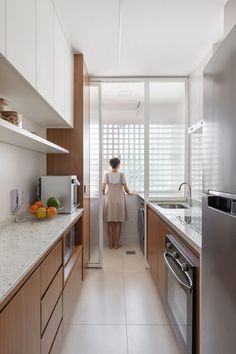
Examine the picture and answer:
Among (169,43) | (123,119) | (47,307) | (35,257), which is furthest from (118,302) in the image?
(123,119)

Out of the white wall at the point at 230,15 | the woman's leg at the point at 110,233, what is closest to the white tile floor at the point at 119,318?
the woman's leg at the point at 110,233

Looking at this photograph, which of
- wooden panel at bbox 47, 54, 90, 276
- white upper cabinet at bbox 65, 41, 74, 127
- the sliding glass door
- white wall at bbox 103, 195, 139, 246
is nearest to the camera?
white upper cabinet at bbox 65, 41, 74, 127

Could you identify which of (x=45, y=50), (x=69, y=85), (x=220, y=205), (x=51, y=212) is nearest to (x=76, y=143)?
(x=69, y=85)

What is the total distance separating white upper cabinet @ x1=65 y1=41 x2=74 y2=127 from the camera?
2.33m

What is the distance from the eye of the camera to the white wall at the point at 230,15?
1.77 metres

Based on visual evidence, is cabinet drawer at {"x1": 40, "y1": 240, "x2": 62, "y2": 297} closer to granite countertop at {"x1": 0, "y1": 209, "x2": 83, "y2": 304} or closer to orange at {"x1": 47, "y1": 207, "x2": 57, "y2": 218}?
granite countertop at {"x1": 0, "y1": 209, "x2": 83, "y2": 304}

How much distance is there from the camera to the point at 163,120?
3369mm

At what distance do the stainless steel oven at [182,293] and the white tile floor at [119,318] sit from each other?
→ 27 cm

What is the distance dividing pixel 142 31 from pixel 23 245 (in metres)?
2.07

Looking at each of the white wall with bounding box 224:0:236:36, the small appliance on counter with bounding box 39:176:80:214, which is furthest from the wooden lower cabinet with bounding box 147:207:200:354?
the white wall with bounding box 224:0:236:36

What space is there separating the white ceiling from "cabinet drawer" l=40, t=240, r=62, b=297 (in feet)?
5.99

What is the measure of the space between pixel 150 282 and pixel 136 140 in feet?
8.58

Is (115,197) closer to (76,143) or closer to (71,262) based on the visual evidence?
(76,143)

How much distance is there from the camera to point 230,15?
6.00 feet
